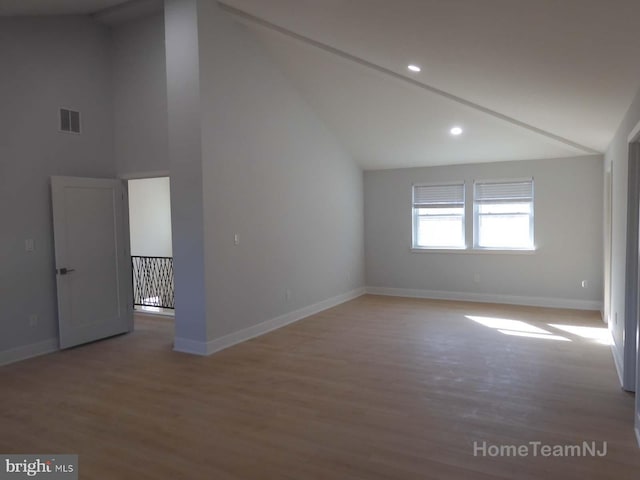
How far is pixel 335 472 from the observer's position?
250 centimetres

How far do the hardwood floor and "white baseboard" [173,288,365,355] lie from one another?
13 centimetres

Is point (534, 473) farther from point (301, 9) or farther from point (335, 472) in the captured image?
point (301, 9)

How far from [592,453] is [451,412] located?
881 millimetres

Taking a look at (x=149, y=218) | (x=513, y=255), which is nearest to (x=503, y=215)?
(x=513, y=255)

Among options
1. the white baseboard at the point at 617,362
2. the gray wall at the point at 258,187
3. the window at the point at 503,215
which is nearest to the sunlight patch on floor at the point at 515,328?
the white baseboard at the point at 617,362

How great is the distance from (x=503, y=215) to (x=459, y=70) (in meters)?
3.74

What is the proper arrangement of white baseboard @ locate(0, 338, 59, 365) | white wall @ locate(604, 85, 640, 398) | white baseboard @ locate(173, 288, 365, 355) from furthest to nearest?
white baseboard @ locate(173, 288, 365, 355), white baseboard @ locate(0, 338, 59, 365), white wall @ locate(604, 85, 640, 398)

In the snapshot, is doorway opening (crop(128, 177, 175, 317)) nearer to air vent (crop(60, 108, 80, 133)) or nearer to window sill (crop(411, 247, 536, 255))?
air vent (crop(60, 108, 80, 133))

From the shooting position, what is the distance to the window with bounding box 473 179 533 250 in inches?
277

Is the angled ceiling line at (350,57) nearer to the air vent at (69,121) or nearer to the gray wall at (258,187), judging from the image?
the gray wall at (258,187)

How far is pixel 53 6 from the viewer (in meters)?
4.61

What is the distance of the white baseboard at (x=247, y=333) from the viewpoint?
471 cm

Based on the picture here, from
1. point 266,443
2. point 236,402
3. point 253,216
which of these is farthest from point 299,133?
point 266,443

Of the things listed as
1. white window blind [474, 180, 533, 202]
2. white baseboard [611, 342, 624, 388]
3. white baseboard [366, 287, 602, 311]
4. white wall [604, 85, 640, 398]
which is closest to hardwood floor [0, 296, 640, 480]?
white baseboard [611, 342, 624, 388]
